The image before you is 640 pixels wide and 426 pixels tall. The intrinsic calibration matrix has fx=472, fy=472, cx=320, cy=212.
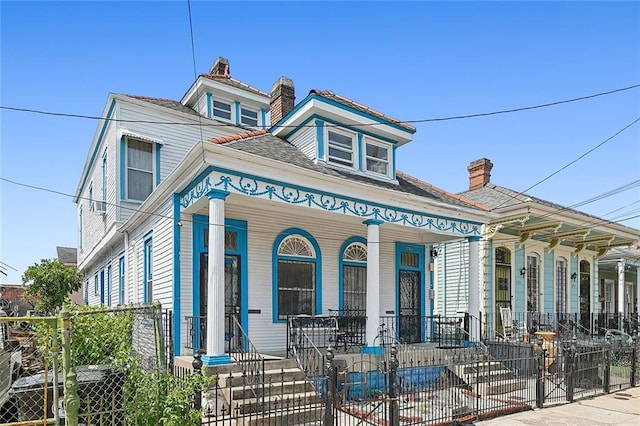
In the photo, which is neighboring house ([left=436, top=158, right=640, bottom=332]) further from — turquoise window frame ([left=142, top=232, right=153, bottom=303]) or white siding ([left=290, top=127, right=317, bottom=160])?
turquoise window frame ([left=142, top=232, right=153, bottom=303])

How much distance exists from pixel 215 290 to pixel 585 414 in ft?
25.1

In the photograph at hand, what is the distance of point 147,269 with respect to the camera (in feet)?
41.6

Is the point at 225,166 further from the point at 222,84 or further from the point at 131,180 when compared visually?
the point at 222,84

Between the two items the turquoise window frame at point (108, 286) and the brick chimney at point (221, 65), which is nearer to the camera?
the turquoise window frame at point (108, 286)

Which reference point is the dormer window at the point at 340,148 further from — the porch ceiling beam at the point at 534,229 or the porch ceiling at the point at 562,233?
the porch ceiling beam at the point at 534,229

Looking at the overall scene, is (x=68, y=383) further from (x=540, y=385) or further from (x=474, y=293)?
(x=474, y=293)

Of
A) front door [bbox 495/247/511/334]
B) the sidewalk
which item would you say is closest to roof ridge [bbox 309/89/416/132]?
front door [bbox 495/247/511/334]

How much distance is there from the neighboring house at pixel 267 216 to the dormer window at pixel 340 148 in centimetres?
3

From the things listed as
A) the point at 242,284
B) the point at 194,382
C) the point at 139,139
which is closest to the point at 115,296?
the point at 139,139

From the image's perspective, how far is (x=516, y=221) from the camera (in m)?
15.3

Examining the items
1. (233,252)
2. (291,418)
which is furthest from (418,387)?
(233,252)

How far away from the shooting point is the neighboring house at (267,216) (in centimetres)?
991

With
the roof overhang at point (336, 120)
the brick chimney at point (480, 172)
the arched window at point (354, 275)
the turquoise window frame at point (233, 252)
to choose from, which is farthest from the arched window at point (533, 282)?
the turquoise window frame at point (233, 252)

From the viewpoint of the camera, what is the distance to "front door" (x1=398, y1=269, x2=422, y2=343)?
48.1ft
